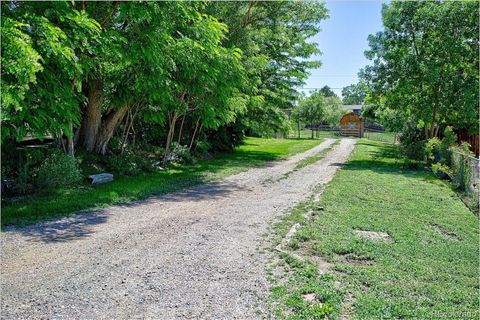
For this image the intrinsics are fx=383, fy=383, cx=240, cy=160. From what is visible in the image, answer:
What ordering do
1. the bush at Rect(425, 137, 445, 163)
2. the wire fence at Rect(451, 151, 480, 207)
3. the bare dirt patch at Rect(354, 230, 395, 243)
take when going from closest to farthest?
1. the bare dirt patch at Rect(354, 230, 395, 243)
2. the wire fence at Rect(451, 151, 480, 207)
3. the bush at Rect(425, 137, 445, 163)

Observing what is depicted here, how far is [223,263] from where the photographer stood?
15.4 feet

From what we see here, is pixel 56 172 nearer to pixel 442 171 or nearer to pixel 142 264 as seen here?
pixel 142 264

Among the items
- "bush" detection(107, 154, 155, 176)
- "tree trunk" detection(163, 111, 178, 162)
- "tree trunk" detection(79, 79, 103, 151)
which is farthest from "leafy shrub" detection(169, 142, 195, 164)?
"tree trunk" detection(79, 79, 103, 151)

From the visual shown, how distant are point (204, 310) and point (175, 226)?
9.76 ft

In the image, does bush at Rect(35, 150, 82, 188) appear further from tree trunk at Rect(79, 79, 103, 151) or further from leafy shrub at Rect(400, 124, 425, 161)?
leafy shrub at Rect(400, 124, 425, 161)

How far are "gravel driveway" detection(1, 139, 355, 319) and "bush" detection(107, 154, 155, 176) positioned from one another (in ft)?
13.3

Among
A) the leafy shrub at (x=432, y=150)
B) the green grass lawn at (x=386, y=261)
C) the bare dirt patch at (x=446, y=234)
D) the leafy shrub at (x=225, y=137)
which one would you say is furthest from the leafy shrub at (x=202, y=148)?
the bare dirt patch at (x=446, y=234)

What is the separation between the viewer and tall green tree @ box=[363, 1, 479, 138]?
51.6 feet

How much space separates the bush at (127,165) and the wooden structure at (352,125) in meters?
42.7

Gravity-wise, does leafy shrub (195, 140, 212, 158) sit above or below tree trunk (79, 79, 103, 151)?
below

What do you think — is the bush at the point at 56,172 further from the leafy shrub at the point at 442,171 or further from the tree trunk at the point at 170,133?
the leafy shrub at the point at 442,171

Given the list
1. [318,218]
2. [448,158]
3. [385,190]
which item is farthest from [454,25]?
[318,218]

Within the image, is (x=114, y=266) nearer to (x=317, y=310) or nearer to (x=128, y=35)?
(x=317, y=310)

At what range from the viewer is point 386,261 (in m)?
4.73
